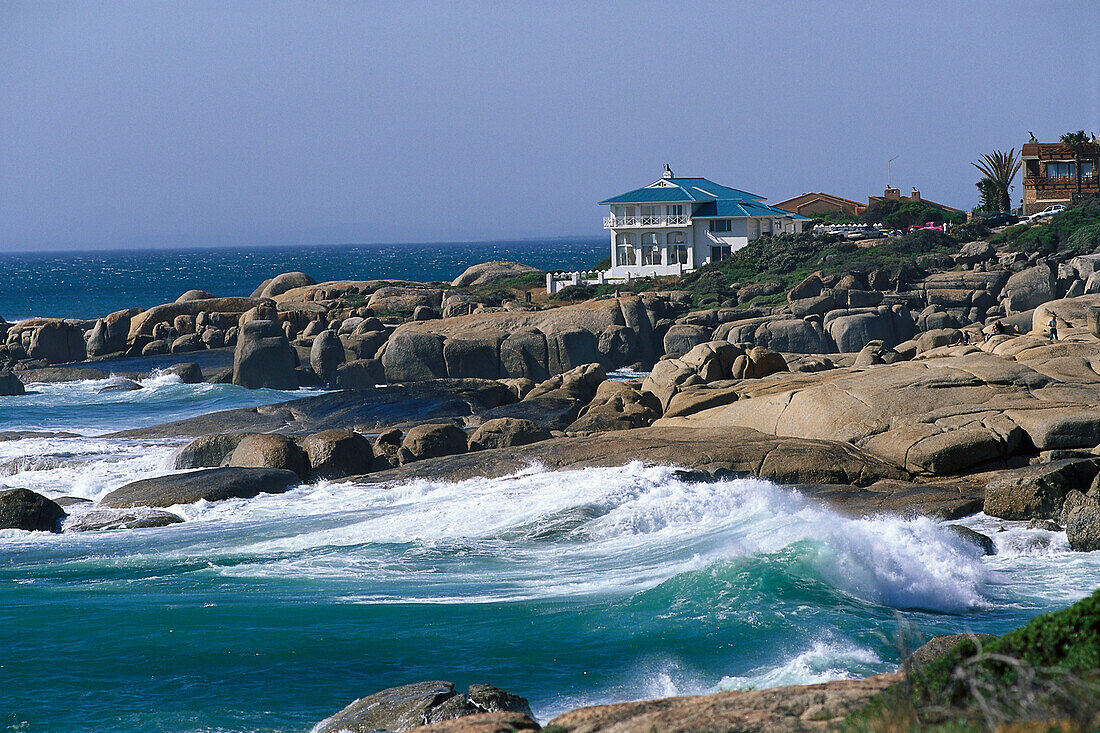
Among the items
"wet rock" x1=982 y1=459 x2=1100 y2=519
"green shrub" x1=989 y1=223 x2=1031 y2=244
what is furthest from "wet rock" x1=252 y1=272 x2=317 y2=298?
"wet rock" x1=982 y1=459 x2=1100 y2=519

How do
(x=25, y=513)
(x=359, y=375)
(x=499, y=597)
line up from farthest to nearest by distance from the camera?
(x=359, y=375)
(x=25, y=513)
(x=499, y=597)

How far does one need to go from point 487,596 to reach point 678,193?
57.0 meters

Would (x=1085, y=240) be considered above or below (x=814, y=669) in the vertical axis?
above

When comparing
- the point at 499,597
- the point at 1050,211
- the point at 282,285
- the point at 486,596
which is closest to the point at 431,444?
the point at 486,596

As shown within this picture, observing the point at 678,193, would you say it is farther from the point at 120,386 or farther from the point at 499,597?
the point at 499,597

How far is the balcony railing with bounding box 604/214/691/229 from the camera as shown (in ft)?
226

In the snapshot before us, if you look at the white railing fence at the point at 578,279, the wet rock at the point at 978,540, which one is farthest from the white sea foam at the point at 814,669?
the white railing fence at the point at 578,279

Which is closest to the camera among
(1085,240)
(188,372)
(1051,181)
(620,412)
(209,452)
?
(209,452)

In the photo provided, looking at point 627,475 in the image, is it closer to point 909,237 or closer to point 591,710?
point 591,710

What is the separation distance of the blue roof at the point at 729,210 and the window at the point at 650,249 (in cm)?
313

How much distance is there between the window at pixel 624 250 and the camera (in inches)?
2805

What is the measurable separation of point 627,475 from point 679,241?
51092mm

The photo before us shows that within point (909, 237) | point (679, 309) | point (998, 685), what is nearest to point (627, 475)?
point (998, 685)

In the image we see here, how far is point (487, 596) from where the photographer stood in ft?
50.2
